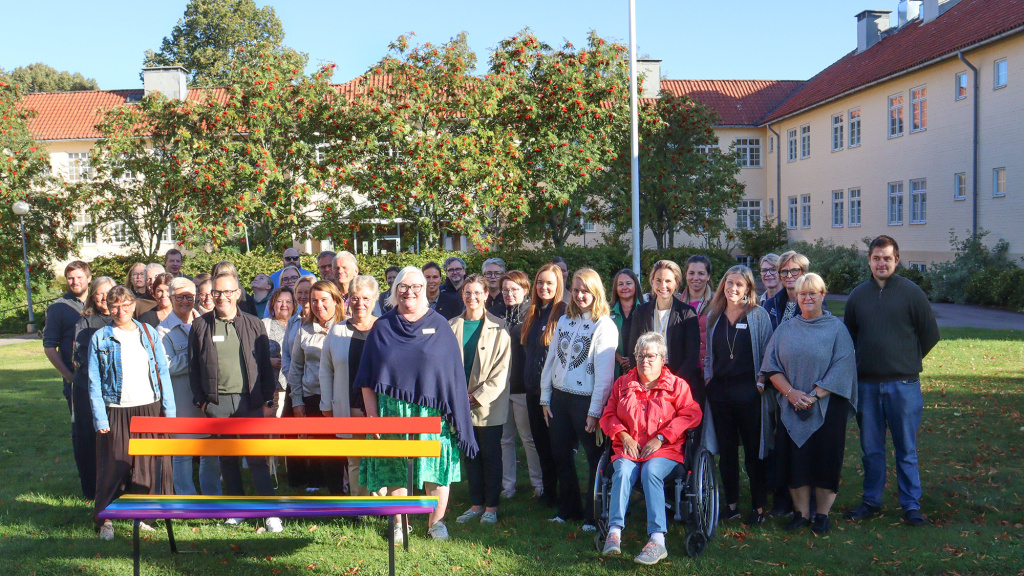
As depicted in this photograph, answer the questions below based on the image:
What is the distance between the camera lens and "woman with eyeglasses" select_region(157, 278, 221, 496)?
6.18m

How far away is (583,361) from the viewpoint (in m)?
6.02

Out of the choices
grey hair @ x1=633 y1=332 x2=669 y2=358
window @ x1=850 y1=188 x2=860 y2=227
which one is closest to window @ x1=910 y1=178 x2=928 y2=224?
window @ x1=850 y1=188 x2=860 y2=227

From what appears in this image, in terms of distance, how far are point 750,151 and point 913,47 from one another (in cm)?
1297

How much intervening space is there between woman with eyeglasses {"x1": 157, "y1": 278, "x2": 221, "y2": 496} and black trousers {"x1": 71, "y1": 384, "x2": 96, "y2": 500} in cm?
63

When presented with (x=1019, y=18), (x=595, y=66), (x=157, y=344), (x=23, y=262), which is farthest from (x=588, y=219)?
(x=157, y=344)

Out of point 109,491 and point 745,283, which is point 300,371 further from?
point 745,283

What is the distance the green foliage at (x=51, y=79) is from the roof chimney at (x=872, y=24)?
2100 inches

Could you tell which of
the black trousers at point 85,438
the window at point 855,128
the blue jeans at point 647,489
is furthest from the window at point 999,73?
the black trousers at point 85,438

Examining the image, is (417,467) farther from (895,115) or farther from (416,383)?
(895,115)

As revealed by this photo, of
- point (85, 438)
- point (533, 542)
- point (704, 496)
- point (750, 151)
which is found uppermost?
point (750, 151)

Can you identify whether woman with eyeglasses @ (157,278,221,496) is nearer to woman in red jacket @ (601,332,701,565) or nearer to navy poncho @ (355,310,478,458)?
navy poncho @ (355,310,478,458)

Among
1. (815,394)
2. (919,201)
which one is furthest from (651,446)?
(919,201)

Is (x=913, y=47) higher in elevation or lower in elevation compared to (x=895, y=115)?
higher

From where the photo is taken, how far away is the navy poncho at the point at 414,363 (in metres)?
5.59
